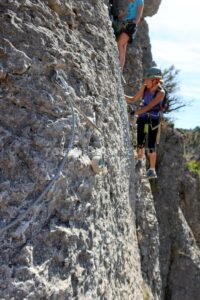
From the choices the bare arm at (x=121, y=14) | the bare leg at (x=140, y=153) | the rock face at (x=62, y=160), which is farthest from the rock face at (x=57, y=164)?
the bare arm at (x=121, y=14)

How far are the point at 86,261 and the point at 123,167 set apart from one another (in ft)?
6.84

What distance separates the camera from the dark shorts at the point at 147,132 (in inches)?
300

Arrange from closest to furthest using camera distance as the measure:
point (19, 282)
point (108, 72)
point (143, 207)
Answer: point (19, 282), point (108, 72), point (143, 207)

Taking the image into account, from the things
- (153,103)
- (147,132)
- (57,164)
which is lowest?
(57,164)

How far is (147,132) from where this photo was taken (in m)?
7.69

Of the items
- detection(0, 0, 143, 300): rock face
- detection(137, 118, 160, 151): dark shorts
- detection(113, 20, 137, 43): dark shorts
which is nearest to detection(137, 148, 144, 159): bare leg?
detection(137, 118, 160, 151): dark shorts

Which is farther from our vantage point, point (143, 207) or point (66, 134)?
point (143, 207)

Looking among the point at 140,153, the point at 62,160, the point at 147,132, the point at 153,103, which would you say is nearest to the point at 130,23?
the point at 153,103

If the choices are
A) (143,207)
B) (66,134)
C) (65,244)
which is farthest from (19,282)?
(143,207)

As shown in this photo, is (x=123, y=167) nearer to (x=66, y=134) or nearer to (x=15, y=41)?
(x=66, y=134)

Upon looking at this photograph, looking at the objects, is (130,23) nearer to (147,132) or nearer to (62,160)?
(147,132)

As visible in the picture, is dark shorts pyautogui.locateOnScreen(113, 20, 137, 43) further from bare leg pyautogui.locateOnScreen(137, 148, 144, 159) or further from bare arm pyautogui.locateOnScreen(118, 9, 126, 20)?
bare leg pyautogui.locateOnScreen(137, 148, 144, 159)

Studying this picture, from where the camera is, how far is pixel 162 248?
11.3 metres

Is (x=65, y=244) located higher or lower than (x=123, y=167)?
lower
